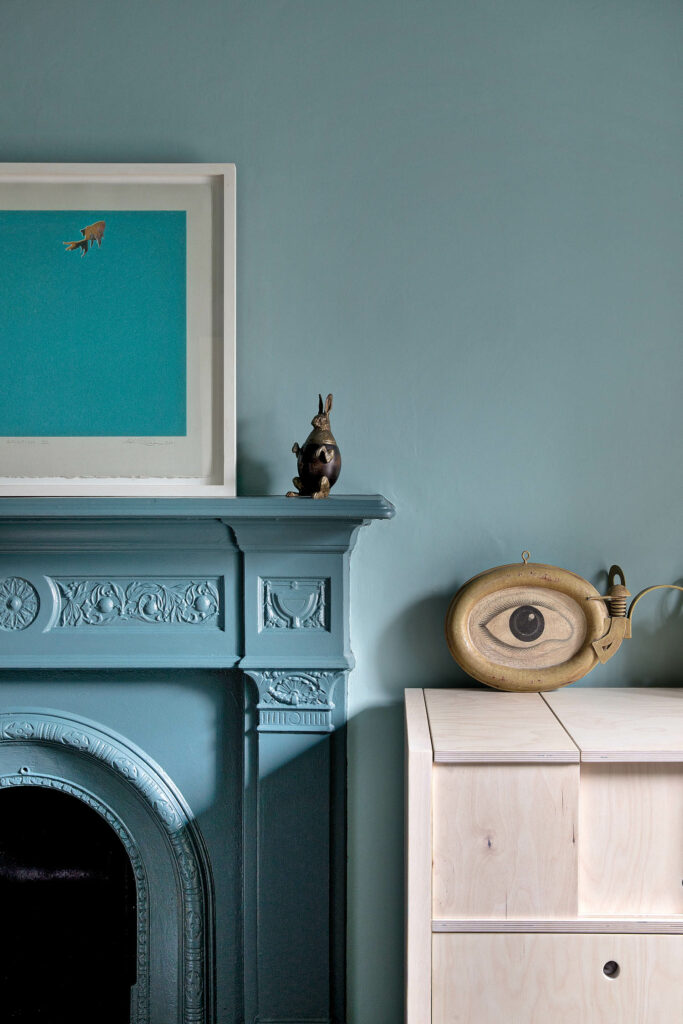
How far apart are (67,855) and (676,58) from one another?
208 centimetres

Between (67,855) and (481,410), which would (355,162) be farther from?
(67,855)

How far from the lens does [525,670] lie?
152cm

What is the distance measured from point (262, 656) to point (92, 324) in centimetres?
74

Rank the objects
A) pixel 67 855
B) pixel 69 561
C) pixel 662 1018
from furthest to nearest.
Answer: pixel 67 855 → pixel 69 561 → pixel 662 1018

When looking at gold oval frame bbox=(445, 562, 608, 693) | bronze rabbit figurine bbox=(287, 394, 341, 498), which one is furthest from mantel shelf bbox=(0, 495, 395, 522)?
gold oval frame bbox=(445, 562, 608, 693)

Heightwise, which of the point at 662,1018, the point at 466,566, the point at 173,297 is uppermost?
the point at 173,297

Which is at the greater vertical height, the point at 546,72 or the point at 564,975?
the point at 546,72

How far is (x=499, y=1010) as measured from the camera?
47.8 inches

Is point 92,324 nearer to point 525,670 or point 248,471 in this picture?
point 248,471

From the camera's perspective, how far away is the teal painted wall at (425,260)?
5.10 feet

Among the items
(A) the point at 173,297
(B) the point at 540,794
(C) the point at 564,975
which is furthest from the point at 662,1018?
(A) the point at 173,297

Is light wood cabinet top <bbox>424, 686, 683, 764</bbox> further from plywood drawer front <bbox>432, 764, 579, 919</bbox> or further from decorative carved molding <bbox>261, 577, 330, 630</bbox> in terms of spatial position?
decorative carved molding <bbox>261, 577, 330, 630</bbox>

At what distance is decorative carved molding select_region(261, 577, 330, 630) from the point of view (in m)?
1.51

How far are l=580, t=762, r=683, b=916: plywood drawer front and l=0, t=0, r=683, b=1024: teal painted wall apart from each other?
0.37 m
